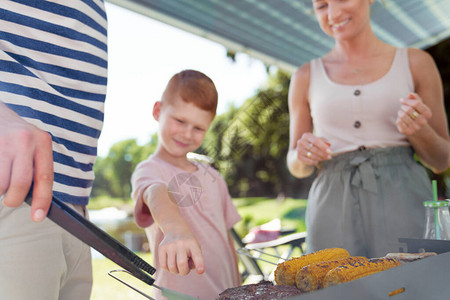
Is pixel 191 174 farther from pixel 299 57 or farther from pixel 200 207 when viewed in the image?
pixel 299 57

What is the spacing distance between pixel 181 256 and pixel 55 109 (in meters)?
0.42

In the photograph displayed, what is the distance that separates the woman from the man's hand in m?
0.78

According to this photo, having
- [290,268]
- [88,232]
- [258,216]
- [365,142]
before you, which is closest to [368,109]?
[365,142]

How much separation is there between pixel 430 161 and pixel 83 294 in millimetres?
1169

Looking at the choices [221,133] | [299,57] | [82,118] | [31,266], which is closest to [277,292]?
[31,266]

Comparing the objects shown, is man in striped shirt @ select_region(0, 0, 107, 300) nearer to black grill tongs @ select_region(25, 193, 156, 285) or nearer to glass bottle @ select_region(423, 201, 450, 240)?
black grill tongs @ select_region(25, 193, 156, 285)

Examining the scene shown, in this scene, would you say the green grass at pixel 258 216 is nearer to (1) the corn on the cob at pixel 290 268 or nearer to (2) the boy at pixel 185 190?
(2) the boy at pixel 185 190

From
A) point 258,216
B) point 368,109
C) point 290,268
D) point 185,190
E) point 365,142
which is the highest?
point 368,109

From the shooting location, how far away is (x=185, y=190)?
111 cm

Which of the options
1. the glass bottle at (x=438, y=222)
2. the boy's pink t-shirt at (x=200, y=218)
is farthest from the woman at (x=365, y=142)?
the boy's pink t-shirt at (x=200, y=218)

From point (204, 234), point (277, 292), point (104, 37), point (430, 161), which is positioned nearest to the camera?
point (277, 292)

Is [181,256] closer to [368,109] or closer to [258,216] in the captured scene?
[368,109]

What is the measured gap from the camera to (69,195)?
85 centimetres

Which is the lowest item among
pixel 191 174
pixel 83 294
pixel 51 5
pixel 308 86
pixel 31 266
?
pixel 83 294
